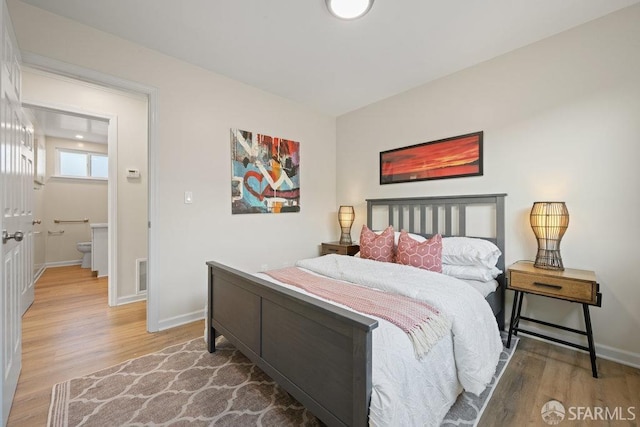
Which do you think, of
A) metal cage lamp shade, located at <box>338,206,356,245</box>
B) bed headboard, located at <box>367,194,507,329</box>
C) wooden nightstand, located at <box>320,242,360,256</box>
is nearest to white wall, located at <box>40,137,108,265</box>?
wooden nightstand, located at <box>320,242,360,256</box>

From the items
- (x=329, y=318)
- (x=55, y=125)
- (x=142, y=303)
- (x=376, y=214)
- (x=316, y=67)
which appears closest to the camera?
(x=329, y=318)

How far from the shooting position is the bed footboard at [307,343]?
1.02 meters

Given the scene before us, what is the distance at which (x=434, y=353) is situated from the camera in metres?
1.33

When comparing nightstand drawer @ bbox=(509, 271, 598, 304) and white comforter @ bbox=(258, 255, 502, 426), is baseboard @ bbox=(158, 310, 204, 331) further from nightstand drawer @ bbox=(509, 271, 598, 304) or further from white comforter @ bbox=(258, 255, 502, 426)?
nightstand drawer @ bbox=(509, 271, 598, 304)

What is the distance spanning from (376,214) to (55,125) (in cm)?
551

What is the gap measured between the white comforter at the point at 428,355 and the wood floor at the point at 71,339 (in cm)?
166

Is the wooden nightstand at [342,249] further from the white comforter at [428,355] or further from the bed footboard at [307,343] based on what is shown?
the bed footboard at [307,343]

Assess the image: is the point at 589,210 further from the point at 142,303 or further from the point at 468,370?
the point at 142,303

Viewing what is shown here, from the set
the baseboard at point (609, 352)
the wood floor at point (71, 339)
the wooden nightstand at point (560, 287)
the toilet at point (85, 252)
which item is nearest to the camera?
the wood floor at point (71, 339)

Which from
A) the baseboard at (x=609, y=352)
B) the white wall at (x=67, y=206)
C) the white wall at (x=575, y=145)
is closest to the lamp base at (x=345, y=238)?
the white wall at (x=575, y=145)

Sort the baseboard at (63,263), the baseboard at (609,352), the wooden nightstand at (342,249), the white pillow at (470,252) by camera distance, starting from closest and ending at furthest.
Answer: the baseboard at (609,352)
the white pillow at (470,252)
the wooden nightstand at (342,249)
the baseboard at (63,263)

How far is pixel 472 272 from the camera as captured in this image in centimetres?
222

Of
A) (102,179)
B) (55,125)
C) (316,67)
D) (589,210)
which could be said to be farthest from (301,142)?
(102,179)

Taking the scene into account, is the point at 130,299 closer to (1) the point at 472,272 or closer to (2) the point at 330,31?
(2) the point at 330,31
